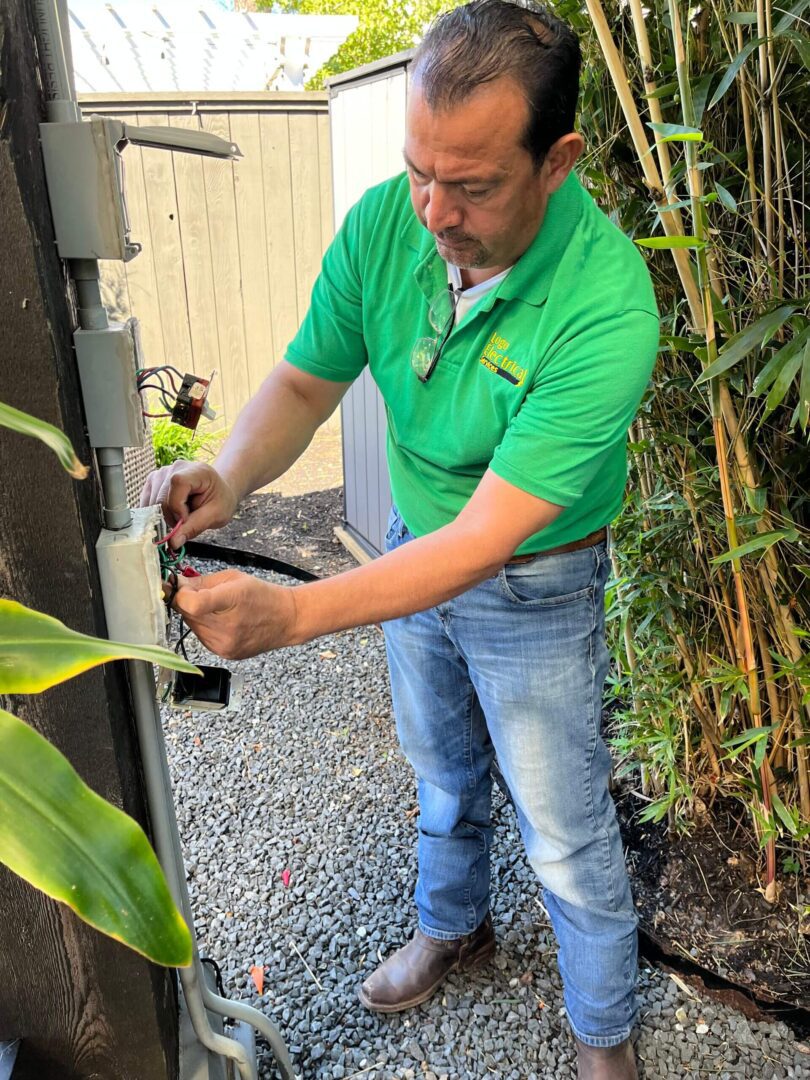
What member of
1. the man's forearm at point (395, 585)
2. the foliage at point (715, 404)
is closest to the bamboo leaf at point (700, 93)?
the foliage at point (715, 404)

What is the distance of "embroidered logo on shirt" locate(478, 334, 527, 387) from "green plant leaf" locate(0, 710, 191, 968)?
2.69ft

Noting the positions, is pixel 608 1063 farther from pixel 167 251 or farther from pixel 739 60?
pixel 167 251

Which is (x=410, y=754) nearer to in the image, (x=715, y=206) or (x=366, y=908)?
(x=366, y=908)

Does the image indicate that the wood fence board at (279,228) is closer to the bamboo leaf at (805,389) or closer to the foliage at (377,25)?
the foliage at (377,25)

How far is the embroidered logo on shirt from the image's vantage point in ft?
3.96

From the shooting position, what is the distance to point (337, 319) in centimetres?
143

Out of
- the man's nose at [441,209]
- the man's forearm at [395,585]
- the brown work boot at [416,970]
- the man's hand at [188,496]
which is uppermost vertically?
the man's nose at [441,209]

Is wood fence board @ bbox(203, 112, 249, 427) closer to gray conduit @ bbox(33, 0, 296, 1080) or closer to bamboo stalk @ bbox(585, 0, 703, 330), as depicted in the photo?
bamboo stalk @ bbox(585, 0, 703, 330)

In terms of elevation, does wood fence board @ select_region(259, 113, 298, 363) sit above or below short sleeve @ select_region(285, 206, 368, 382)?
below

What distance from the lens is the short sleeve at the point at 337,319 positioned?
54.9 inches

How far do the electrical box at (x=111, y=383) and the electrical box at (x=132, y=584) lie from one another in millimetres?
105

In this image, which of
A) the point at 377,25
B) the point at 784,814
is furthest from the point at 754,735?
the point at 377,25

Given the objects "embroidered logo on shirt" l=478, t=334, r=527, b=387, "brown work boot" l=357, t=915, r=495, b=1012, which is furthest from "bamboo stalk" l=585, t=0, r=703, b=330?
"brown work boot" l=357, t=915, r=495, b=1012

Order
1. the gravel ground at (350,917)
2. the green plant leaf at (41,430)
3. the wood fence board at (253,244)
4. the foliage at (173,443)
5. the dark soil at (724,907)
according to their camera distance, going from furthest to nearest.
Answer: the wood fence board at (253,244)
the foliage at (173,443)
the dark soil at (724,907)
the gravel ground at (350,917)
the green plant leaf at (41,430)
